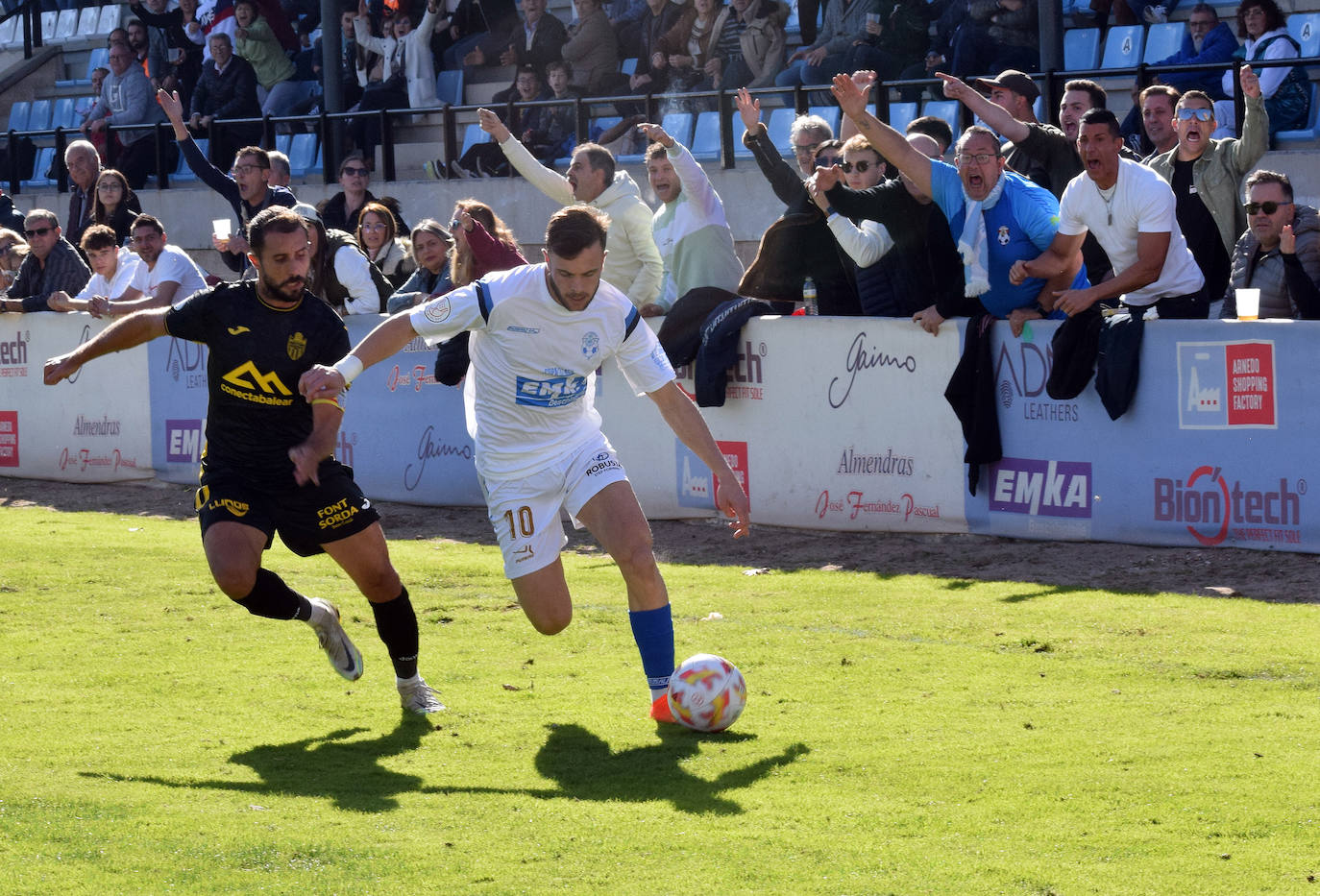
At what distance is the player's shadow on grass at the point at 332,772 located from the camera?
6160mm

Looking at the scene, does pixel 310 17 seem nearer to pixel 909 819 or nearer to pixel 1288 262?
pixel 1288 262

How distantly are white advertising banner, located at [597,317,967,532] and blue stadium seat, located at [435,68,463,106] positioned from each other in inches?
367

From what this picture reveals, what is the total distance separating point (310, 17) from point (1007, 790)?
1918 centimetres

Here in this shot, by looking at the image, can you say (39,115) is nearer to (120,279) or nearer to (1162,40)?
(120,279)

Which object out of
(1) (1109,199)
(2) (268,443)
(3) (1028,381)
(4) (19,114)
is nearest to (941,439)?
(3) (1028,381)

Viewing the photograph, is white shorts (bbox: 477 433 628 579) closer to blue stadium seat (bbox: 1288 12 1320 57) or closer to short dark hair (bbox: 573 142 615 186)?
short dark hair (bbox: 573 142 615 186)

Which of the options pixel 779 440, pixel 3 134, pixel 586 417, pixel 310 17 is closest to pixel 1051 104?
pixel 779 440

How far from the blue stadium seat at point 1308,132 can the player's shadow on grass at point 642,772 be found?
27.7 ft

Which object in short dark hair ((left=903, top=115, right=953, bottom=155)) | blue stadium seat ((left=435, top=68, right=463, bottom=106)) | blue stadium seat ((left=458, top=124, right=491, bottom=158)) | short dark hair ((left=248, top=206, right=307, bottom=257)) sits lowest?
short dark hair ((left=248, top=206, right=307, bottom=257))

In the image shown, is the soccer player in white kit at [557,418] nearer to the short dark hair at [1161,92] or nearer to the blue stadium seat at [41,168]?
the short dark hair at [1161,92]

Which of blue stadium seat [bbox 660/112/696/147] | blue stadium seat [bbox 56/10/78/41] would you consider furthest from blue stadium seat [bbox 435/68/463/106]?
blue stadium seat [bbox 56/10/78/41]

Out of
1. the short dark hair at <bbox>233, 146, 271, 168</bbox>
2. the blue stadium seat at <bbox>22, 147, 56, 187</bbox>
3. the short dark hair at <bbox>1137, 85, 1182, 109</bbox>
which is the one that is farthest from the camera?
the blue stadium seat at <bbox>22, 147, 56, 187</bbox>

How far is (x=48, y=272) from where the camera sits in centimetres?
1608

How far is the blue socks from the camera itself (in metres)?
7.14
